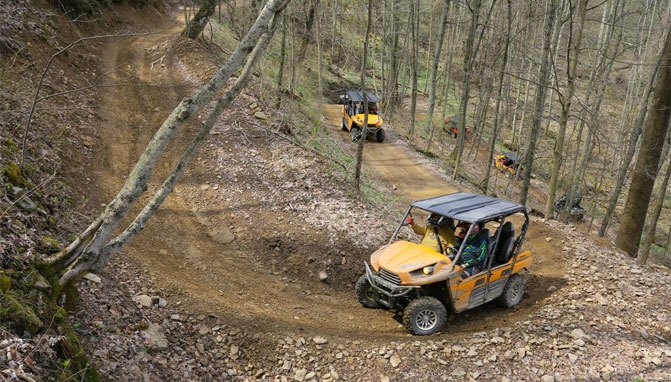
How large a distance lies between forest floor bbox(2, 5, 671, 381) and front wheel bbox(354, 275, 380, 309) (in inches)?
5.7

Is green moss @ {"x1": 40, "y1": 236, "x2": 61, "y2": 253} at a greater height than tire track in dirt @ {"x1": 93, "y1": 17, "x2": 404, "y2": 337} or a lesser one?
greater

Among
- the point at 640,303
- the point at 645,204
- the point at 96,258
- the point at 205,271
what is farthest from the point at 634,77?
the point at 96,258

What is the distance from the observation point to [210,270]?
27.2 feet

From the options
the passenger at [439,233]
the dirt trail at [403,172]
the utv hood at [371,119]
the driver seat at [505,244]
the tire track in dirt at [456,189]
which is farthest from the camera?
the utv hood at [371,119]

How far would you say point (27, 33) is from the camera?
12906 mm

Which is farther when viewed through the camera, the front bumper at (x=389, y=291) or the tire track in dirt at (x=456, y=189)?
the tire track in dirt at (x=456, y=189)

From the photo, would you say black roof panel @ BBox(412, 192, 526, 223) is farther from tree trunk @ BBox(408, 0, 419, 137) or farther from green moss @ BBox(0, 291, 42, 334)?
tree trunk @ BBox(408, 0, 419, 137)

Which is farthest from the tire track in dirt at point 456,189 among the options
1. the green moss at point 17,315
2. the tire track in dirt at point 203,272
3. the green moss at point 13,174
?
the green moss at point 13,174

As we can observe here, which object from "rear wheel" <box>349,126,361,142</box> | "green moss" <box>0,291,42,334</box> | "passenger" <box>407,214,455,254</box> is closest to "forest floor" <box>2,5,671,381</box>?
"green moss" <box>0,291,42,334</box>

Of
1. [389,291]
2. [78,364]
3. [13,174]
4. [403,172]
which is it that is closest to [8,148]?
[13,174]

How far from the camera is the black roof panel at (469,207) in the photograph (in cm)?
739

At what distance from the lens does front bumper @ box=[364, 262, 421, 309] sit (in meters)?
7.01

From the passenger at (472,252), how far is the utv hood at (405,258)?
0.38 m

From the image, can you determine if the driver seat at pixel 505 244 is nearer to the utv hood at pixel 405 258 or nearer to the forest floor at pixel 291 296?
the forest floor at pixel 291 296
